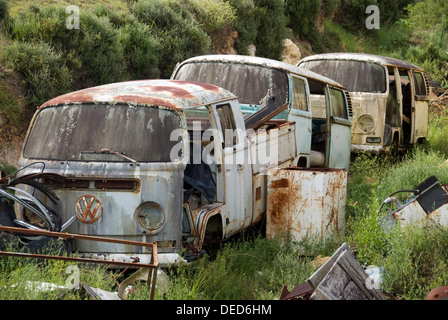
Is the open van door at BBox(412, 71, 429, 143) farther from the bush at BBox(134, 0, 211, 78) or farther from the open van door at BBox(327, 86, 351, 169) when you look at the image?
the bush at BBox(134, 0, 211, 78)

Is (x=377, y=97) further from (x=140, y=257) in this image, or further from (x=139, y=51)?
(x=140, y=257)

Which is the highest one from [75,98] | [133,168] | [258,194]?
[75,98]

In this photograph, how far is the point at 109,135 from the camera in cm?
635

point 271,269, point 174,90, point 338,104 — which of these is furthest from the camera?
point 338,104

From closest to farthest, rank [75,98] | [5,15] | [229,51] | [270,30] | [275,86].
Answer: [75,98] < [275,86] < [5,15] < [229,51] < [270,30]

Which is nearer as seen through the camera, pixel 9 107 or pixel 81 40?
pixel 9 107

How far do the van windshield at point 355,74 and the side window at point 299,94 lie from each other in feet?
11.0

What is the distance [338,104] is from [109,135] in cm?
624

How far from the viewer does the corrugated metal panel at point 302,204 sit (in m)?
7.92

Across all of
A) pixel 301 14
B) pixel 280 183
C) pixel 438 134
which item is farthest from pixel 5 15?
pixel 301 14

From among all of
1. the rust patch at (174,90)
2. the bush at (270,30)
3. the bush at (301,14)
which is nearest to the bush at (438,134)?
the bush at (270,30)

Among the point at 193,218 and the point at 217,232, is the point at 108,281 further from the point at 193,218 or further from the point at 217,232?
the point at 217,232

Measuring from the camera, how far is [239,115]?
25.9 feet
